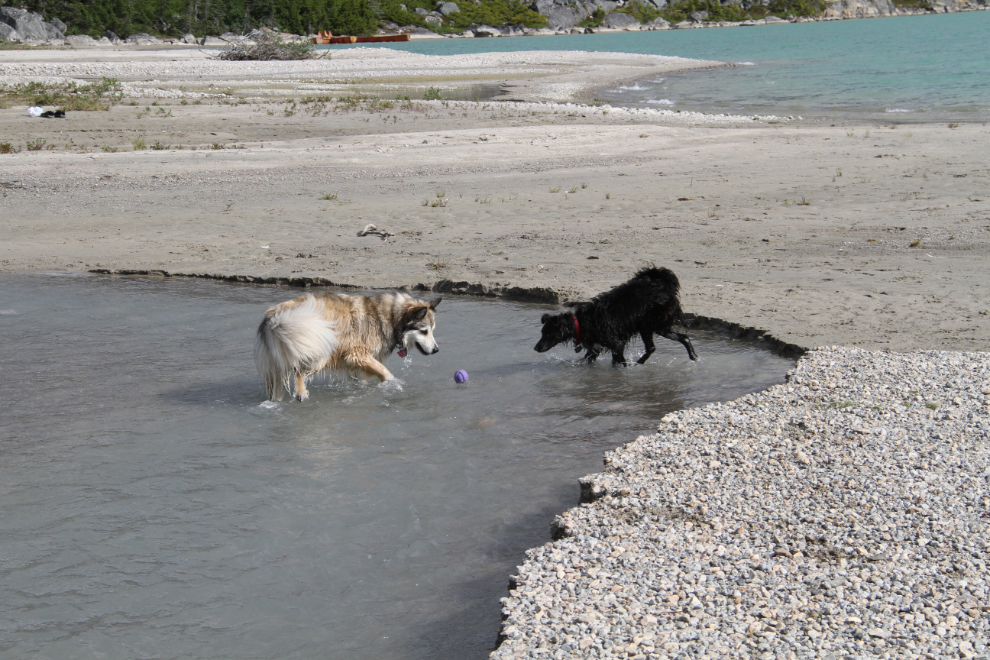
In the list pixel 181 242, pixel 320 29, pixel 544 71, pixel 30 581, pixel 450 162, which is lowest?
pixel 30 581

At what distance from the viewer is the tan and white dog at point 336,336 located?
21.5 feet

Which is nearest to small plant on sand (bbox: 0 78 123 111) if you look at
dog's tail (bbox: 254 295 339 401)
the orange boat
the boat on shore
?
dog's tail (bbox: 254 295 339 401)

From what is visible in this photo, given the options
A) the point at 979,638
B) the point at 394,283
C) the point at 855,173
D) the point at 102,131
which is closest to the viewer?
the point at 979,638

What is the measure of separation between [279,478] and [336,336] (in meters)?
1.68

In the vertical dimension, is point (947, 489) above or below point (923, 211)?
below

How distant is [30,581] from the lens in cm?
445

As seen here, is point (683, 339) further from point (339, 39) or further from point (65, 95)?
point (339, 39)

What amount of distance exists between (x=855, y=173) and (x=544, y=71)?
122 feet

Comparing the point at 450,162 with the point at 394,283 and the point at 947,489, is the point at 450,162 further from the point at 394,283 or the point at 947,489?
the point at 947,489

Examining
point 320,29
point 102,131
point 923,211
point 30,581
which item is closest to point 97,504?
point 30,581

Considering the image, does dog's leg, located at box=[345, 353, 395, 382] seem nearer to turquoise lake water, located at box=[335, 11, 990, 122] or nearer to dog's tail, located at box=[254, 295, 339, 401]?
dog's tail, located at box=[254, 295, 339, 401]

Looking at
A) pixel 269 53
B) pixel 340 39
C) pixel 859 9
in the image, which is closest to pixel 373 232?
pixel 269 53

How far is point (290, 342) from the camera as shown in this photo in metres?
6.50

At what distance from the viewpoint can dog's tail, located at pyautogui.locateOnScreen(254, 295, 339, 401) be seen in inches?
256
